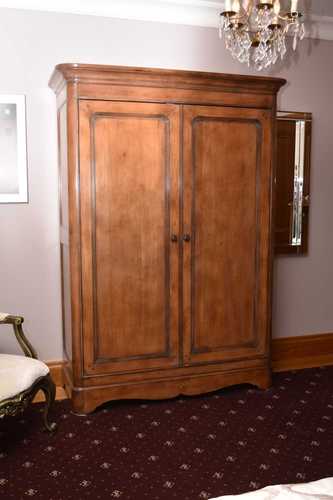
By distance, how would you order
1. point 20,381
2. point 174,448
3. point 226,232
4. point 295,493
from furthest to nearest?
point 226,232 → point 174,448 → point 20,381 → point 295,493

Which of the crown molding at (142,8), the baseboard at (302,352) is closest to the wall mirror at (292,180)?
the baseboard at (302,352)

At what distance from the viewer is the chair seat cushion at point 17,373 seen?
2.50 metres

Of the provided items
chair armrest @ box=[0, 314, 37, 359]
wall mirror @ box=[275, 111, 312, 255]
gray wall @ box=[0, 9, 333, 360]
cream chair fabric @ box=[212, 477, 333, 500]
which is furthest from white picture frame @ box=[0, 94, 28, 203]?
cream chair fabric @ box=[212, 477, 333, 500]

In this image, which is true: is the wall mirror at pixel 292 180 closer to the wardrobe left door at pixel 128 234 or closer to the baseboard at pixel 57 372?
the wardrobe left door at pixel 128 234

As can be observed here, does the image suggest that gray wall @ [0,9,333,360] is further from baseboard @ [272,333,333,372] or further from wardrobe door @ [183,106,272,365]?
baseboard @ [272,333,333,372]

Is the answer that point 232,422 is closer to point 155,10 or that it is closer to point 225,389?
point 225,389

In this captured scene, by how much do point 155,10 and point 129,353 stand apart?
2.19 meters

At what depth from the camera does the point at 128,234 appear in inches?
120

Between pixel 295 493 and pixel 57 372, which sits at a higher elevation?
pixel 295 493

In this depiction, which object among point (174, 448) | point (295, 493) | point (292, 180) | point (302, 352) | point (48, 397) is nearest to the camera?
point (295, 493)

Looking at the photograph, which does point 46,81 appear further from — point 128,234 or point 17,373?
point 17,373

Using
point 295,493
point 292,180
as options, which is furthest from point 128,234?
point 295,493

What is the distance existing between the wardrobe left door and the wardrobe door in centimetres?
11

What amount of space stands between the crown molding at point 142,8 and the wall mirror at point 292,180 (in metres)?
0.85
